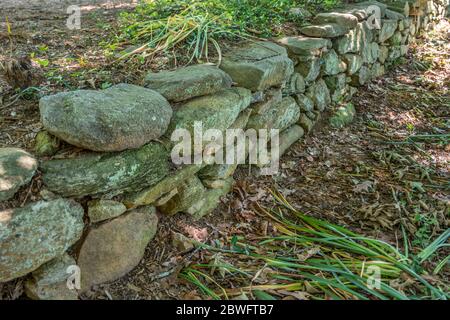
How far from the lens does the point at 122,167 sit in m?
1.87

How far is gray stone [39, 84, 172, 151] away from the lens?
173cm

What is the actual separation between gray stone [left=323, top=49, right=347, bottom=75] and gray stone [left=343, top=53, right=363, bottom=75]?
0.27 ft

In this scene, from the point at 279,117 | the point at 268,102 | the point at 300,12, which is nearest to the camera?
the point at 268,102

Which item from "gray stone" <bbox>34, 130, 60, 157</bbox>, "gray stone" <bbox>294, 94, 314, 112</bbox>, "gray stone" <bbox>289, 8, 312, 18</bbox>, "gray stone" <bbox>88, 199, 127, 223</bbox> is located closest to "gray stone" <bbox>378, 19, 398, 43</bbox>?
"gray stone" <bbox>289, 8, 312, 18</bbox>

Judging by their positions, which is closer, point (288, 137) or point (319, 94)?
point (288, 137)

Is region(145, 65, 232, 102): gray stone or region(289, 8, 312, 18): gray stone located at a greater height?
region(289, 8, 312, 18): gray stone

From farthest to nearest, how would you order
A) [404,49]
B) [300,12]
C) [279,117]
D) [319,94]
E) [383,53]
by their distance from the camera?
[404,49] < [383,53] < [300,12] < [319,94] < [279,117]

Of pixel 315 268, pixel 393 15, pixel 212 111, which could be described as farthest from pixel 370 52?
pixel 315 268

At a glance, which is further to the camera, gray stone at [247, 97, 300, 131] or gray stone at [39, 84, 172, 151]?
gray stone at [247, 97, 300, 131]

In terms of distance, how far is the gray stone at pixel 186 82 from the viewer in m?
2.19

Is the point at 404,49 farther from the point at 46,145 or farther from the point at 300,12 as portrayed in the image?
the point at 46,145

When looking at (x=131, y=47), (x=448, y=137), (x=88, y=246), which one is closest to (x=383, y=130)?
(x=448, y=137)

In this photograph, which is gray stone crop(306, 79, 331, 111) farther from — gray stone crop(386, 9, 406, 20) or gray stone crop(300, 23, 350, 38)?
gray stone crop(386, 9, 406, 20)

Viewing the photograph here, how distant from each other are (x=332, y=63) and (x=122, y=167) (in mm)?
2452
